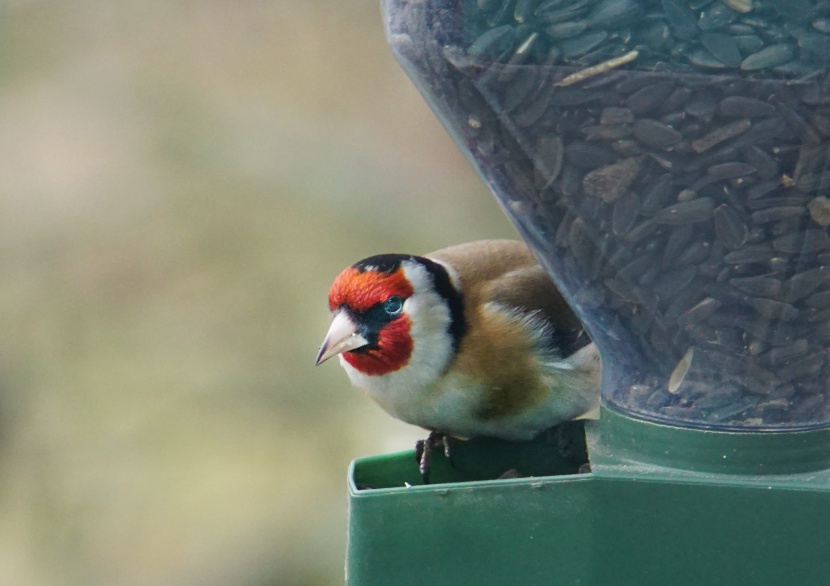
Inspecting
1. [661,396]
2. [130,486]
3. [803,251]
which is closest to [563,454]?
[661,396]

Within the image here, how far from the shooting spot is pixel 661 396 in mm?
1729

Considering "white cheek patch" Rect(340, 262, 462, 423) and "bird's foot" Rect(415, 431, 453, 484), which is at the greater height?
"white cheek patch" Rect(340, 262, 462, 423)

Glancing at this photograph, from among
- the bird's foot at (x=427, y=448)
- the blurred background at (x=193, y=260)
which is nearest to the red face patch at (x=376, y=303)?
the bird's foot at (x=427, y=448)

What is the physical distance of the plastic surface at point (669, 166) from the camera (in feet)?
4.78

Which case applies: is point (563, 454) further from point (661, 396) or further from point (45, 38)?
point (45, 38)

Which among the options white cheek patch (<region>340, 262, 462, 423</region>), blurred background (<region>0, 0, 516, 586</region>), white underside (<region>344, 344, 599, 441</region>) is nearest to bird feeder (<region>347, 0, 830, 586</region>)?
white underside (<region>344, 344, 599, 441</region>)

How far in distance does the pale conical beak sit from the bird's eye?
87 millimetres

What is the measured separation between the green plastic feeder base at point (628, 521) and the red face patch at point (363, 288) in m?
0.65

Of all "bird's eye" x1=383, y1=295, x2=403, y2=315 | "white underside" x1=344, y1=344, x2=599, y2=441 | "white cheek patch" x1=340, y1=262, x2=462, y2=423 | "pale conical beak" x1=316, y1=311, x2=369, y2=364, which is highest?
"pale conical beak" x1=316, y1=311, x2=369, y2=364

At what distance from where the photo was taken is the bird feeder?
4.84ft

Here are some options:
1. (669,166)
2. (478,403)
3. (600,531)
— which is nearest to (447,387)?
(478,403)

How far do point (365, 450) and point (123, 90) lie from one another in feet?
5.32

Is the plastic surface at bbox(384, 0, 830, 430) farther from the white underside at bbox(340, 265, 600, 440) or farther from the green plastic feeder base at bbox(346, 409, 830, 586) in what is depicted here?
the white underside at bbox(340, 265, 600, 440)

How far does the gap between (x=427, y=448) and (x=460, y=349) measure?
0.98 ft
